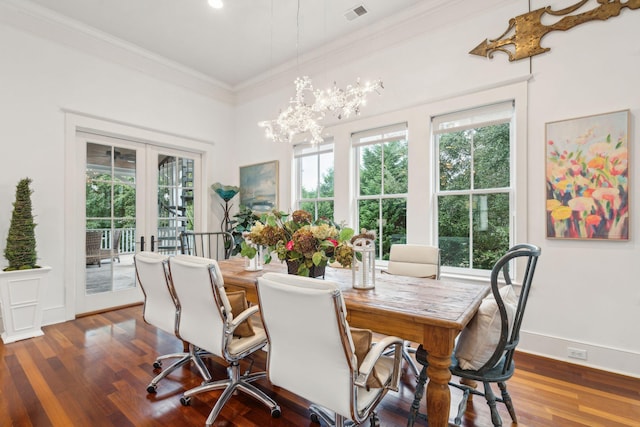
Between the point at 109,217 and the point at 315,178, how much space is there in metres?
2.81

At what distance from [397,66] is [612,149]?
7.15 ft

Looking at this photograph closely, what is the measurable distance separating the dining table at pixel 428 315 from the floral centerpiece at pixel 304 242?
0.85ft

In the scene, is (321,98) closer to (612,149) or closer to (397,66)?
(397,66)

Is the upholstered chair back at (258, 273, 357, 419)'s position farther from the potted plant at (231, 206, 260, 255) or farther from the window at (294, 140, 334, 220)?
the potted plant at (231, 206, 260, 255)

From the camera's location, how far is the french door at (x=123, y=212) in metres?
3.95

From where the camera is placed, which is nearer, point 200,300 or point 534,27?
point 200,300

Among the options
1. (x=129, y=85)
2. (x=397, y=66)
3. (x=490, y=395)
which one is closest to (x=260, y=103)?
(x=129, y=85)

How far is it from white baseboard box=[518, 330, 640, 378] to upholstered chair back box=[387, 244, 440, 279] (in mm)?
1064

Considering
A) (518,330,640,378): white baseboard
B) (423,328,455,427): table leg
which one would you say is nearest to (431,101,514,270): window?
(518,330,640,378): white baseboard

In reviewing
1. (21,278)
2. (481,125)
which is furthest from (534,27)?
(21,278)

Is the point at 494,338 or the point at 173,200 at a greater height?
the point at 173,200

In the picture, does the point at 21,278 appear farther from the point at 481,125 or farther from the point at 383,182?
the point at 481,125

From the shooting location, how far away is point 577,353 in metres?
2.55

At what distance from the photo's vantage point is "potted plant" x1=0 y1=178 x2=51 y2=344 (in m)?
3.03
